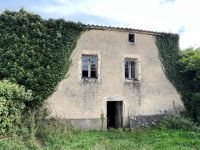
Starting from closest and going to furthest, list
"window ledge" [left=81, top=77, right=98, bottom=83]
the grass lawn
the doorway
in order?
1. the grass lawn
2. "window ledge" [left=81, top=77, right=98, bottom=83]
3. the doorway

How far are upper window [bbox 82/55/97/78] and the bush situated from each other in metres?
4.68

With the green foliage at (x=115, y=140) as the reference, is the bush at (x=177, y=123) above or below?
above

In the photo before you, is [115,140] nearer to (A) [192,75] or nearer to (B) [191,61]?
(B) [191,61]

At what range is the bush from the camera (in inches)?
814

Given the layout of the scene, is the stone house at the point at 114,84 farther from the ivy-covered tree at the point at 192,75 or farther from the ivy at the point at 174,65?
→ the ivy-covered tree at the point at 192,75

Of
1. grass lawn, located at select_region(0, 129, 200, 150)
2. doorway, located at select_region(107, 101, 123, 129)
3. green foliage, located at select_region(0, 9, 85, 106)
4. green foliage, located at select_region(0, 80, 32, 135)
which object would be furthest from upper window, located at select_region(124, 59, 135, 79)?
green foliage, located at select_region(0, 80, 32, 135)

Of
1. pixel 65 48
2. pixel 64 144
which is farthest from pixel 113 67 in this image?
pixel 64 144

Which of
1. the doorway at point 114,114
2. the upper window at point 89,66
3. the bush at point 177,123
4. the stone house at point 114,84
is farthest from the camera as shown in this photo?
the doorway at point 114,114

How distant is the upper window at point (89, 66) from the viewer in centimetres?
2020

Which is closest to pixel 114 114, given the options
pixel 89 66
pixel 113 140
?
pixel 89 66

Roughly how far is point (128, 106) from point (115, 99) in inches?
35.1

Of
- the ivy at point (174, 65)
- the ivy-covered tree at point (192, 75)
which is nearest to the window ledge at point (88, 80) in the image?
the ivy at point (174, 65)

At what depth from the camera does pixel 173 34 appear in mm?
23125

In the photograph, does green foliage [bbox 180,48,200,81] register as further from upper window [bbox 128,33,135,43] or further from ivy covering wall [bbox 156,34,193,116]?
upper window [bbox 128,33,135,43]
